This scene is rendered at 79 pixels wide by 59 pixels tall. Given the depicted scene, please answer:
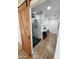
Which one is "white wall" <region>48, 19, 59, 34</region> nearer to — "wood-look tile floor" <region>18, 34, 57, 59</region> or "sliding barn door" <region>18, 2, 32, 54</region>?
"wood-look tile floor" <region>18, 34, 57, 59</region>

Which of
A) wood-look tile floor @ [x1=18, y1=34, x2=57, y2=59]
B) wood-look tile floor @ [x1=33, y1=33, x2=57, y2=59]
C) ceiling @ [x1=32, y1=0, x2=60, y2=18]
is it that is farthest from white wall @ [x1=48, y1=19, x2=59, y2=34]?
wood-look tile floor @ [x1=18, y1=34, x2=57, y2=59]

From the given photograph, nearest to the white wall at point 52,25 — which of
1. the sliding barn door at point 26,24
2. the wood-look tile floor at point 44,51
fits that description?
the wood-look tile floor at point 44,51

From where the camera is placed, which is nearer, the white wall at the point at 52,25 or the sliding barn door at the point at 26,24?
the sliding barn door at the point at 26,24

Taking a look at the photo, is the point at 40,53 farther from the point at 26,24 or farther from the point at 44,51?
the point at 26,24

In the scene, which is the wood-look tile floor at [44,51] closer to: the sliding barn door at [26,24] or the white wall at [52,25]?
the sliding barn door at [26,24]
